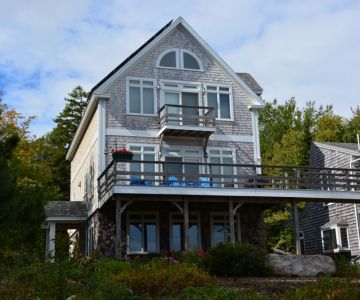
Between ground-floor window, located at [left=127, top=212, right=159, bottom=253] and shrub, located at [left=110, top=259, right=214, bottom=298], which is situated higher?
ground-floor window, located at [left=127, top=212, right=159, bottom=253]

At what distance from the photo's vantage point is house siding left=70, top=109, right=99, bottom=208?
2527cm

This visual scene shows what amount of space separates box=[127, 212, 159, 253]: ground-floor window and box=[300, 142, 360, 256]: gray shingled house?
9.74 metres

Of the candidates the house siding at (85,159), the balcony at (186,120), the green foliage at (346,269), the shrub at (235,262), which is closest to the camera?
the shrub at (235,262)

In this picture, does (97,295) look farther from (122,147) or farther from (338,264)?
(122,147)

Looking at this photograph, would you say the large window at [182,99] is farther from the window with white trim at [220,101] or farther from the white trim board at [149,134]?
the white trim board at [149,134]

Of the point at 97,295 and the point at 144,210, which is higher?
the point at 144,210

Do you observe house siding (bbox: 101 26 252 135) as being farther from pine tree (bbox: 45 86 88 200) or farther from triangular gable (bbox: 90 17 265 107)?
pine tree (bbox: 45 86 88 200)

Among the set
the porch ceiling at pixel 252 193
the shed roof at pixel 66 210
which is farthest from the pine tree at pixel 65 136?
the porch ceiling at pixel 252 193

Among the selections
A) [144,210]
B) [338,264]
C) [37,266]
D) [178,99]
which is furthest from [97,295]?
[178,99]

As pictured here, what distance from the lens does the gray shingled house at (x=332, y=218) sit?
31.0 m

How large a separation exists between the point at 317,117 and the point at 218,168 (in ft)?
119

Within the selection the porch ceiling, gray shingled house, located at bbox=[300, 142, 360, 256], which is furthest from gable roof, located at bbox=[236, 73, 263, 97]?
the porch ceiling

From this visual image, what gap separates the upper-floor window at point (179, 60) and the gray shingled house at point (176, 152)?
0.15 feet

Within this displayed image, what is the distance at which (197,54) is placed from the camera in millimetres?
26562
